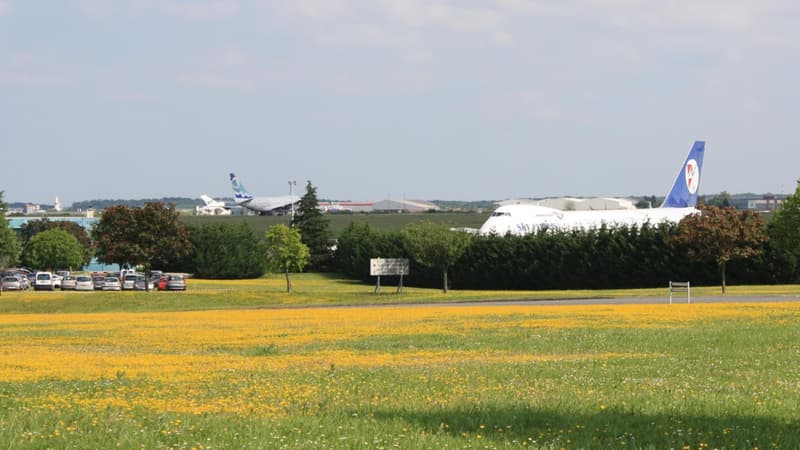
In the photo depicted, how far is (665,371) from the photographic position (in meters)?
19.1

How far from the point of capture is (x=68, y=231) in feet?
473

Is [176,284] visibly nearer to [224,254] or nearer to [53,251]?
[224,254]

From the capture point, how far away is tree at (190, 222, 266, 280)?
114750mm

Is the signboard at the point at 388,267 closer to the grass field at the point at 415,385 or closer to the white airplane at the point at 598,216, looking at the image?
the white airplane at the point at 598,216

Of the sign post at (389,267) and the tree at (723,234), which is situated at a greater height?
the tree at (723,234)

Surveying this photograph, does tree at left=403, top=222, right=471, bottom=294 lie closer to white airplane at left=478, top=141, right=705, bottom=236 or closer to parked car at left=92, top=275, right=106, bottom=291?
white airplane at left=478, top=141, right=705, bottom=236

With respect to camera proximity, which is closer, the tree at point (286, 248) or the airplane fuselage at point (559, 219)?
the tree at point (286, 248)

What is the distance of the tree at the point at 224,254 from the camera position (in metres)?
115

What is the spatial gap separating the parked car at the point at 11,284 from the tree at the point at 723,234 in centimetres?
4826

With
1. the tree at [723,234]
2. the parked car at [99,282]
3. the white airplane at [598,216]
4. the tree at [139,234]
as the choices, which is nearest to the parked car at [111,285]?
the parked car at [99,282]

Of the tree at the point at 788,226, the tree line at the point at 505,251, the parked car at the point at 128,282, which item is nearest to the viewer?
the tree at the point at 788,226

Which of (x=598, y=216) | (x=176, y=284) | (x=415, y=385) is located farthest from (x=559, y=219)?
(x=415, y=385)

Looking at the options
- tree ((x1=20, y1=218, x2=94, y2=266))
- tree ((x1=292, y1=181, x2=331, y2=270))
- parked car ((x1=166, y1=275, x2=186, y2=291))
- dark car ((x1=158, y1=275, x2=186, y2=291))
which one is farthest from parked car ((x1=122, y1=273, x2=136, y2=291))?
tree ((x1=20, y1=218, x2=94, y2=266))

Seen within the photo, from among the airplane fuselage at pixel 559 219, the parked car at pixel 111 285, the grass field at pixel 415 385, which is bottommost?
the grass field at pixel 415 385
